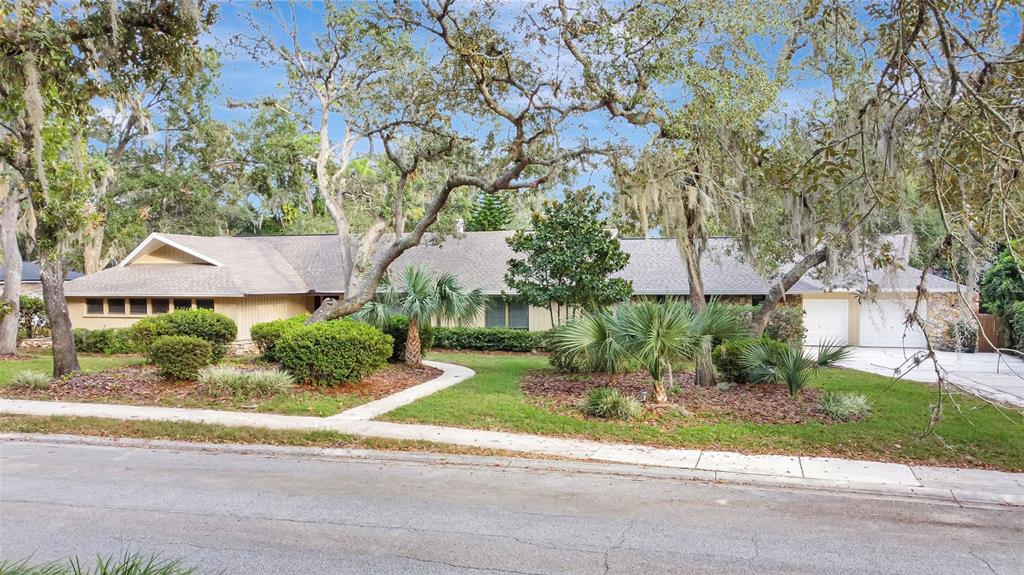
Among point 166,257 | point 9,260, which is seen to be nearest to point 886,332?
point 166,257

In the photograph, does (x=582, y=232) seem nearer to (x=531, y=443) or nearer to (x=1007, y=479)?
(x=531, y=443)

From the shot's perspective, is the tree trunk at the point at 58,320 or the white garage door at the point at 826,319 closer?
the tree trunk at the point at 58,320

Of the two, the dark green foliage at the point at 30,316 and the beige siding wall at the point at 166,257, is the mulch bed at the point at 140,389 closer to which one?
the beige siding wall at the point at 166,257

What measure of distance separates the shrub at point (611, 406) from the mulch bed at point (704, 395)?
95 centimetres

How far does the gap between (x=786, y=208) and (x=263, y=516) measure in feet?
34.2

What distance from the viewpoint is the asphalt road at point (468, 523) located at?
526cm

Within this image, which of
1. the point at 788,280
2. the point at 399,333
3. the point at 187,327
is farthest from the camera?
the point at 187,327

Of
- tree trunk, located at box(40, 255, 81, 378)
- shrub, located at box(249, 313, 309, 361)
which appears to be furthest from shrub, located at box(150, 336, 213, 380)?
shrub, located at box(249, 313, 309, 361)

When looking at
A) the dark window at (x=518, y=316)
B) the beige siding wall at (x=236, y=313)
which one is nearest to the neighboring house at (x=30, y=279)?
the beige siding wall at (x=236, y=313)

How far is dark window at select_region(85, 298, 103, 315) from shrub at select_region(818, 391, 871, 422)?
25.6 m

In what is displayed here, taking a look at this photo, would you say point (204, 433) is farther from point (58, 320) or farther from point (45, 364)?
point (45, 364)

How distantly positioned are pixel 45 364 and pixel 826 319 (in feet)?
86.0

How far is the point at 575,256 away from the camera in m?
20.3

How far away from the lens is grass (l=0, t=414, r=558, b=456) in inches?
367
